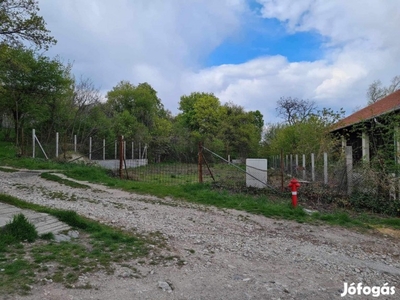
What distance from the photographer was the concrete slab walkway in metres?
5.03

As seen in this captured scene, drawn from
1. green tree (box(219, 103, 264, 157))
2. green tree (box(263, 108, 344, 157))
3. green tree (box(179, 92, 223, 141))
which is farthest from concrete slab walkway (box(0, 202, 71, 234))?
green tree (box(179, 92, 223, 141))

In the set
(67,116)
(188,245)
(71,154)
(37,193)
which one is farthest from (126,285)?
(67,116)

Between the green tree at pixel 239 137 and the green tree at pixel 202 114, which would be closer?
the green tree at pixel 239 137

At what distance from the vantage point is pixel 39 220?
5.41 metres

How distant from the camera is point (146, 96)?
133ft

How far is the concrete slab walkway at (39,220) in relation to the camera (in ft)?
16.5

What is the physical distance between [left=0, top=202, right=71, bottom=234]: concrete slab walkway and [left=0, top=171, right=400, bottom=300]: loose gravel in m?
0.96

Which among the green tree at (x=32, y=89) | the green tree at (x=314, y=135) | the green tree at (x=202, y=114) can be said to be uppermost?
the green tree at (x=202, y=114)

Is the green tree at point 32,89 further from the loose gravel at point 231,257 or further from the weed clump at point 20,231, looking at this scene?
the weed clump at point 20,231

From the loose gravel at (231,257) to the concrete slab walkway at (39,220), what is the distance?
3.14 feet

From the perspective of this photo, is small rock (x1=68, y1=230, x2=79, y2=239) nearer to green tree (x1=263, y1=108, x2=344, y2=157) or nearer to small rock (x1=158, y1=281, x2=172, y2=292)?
small rock (x1=158, y1=281, x2=172, y2=292)

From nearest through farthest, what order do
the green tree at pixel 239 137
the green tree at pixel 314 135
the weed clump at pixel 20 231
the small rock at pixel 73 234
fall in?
the weed clump at pixel 20 231 → the small rock at pixel 73 234 → the green tree at pixel 314 135 → the green tree at pixel 239 137

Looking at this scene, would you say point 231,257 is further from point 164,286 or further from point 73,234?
point 73,234

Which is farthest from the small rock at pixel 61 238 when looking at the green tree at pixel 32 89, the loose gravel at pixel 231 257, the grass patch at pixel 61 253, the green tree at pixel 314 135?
the green tree at pixel 32 89
